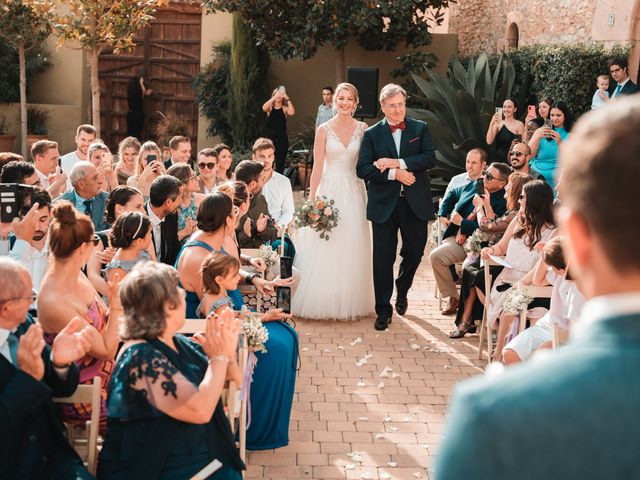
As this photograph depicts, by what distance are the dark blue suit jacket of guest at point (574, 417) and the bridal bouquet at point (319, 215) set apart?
6254mm

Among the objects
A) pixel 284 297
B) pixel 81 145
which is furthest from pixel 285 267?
pixel 81 145

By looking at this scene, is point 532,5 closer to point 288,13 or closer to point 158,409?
point 288,13

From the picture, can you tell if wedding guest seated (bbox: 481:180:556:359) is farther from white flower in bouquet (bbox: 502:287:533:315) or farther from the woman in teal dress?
the woman in teal dress

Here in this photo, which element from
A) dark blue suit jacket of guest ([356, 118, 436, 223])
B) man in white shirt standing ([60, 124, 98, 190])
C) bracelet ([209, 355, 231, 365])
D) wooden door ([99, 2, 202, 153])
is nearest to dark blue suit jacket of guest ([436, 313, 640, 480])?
bracelet ([209, 355, 231, 365])

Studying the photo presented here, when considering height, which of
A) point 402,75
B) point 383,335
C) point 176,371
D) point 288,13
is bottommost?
point 383,335

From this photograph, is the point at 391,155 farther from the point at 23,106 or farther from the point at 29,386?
the point at 23,106

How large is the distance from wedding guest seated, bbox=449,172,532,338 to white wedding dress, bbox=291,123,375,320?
97 centimetres

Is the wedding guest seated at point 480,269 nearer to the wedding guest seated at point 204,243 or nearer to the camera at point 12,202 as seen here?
the wedding guest seated at point 204,243

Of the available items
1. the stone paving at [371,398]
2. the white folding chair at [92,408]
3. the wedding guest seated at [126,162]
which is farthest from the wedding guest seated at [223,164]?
the white folding chair at [92,408]

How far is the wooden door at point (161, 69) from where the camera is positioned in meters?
18.8

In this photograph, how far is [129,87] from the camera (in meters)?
17.8

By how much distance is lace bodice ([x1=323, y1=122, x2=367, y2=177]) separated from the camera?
7.36 meters

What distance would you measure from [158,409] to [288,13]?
45.5 feet

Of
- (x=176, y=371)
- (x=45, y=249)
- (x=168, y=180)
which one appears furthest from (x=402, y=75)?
(x=176, y=371)
